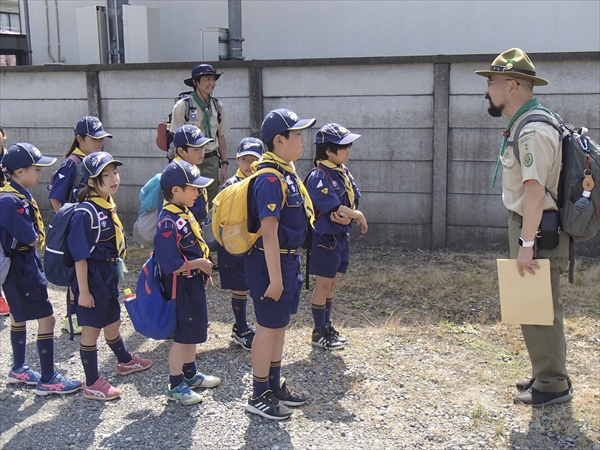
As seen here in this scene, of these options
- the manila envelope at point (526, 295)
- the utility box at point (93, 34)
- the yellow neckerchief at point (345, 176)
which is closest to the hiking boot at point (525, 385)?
the manila envelope at point (526, 295)

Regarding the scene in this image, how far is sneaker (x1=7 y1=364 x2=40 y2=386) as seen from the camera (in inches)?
167

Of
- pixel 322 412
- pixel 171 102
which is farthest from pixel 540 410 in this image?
pixel 171 102

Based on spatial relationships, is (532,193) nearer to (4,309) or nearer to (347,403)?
(347,403)

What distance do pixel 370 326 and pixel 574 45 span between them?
196 inches

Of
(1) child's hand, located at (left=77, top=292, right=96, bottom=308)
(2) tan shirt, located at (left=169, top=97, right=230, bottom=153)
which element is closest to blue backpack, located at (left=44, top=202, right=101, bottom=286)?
(1) child's hand, located at (left=77, top=292, right=96, bottom=308)

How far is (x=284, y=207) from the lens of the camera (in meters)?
3.55

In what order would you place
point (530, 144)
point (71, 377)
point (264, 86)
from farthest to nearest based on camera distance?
point (264, 86)
point (71, 377)
point (530, 144)

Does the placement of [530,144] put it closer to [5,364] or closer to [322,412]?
[322,412]

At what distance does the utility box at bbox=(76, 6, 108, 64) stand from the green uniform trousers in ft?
22.5

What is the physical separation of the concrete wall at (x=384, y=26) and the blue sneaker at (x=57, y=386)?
581cm

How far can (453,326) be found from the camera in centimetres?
512

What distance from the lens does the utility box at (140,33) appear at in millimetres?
8398

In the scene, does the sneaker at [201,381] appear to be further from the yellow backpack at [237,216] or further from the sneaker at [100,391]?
the yellow backpack at [237,216]

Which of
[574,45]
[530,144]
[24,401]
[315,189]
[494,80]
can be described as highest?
[574,45]
